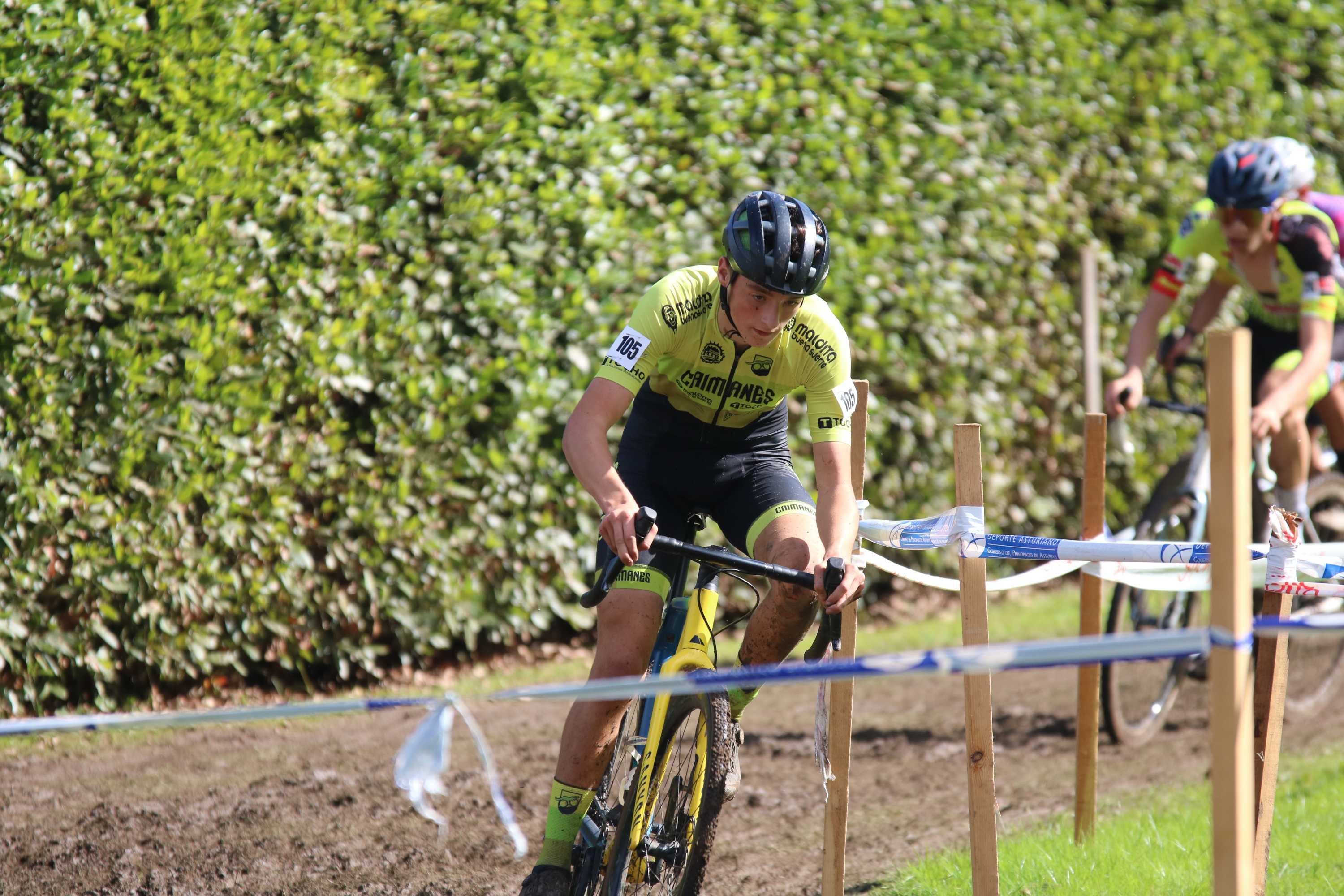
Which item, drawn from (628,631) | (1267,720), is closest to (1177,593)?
(1267,720)

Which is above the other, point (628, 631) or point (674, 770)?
point (628, 631)

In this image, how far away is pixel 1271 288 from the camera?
553 centimetres

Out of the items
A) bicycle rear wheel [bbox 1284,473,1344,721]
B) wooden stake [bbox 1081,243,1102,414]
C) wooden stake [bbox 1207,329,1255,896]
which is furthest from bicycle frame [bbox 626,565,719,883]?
wooden stake [bbox 1081,243,1102,414]

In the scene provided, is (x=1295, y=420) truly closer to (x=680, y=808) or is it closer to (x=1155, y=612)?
Answer: (x=1155, y=612)

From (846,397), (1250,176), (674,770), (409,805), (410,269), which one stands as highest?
(1250,176)

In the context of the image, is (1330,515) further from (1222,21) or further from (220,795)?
(220,795)

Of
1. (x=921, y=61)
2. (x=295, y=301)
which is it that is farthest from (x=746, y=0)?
(x=295, y=301)

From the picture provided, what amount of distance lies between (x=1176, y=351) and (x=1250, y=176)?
130 centimetres

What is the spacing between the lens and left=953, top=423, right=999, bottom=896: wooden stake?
3.27 m

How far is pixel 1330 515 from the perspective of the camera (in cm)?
614

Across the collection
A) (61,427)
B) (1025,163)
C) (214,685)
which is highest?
(1025,163)

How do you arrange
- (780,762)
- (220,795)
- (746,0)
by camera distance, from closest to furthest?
1. (220,795)
2. (780,762)
3. (746,0)

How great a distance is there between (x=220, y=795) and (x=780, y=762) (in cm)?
250

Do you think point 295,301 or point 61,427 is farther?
point 295,301
